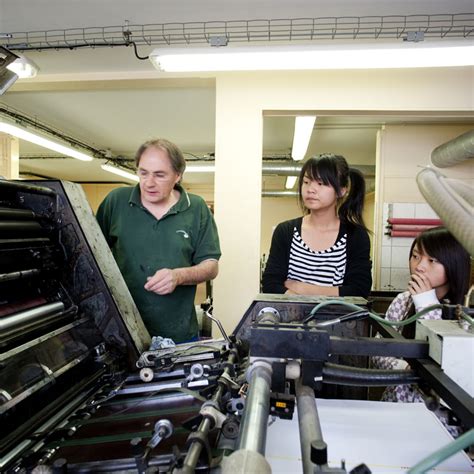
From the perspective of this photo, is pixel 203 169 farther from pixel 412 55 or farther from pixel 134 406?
pixel 134 406

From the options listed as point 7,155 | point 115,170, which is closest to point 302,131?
point 7,155

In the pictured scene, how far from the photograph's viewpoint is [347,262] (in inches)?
54.3

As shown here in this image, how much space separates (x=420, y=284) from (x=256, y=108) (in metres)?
1.99

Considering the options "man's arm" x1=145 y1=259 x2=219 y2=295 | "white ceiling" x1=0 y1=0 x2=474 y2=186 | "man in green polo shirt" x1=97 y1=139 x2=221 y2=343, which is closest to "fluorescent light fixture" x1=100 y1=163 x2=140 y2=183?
"white ceiling" x1=0 y1=0 x2=474 y2=186

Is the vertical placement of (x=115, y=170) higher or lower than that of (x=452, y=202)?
higher

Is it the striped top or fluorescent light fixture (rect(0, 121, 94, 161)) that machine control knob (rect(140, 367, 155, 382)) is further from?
fluorescent light fixture (rect(0, 121, 94, 161))

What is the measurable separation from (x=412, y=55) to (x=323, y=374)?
76.5 inches

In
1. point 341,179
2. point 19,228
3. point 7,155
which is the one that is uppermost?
point 7,155

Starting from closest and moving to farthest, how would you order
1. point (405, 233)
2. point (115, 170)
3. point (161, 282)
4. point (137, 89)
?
point (161, 282) < point (137, 89) < point (405, 233) < point (115, 170)

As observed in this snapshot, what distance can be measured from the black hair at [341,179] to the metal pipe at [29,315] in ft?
3.37

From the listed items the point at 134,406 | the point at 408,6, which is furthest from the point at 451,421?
the point at 408,6

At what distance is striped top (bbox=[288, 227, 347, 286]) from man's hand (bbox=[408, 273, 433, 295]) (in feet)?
0.84

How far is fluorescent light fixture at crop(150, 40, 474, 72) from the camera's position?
180cm

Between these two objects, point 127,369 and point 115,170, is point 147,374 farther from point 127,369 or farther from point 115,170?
point 115,170
